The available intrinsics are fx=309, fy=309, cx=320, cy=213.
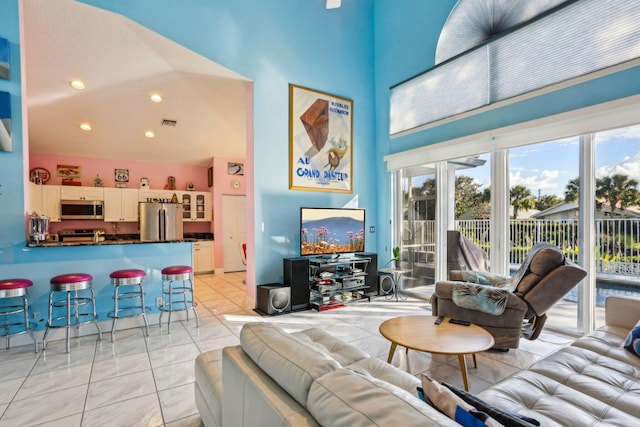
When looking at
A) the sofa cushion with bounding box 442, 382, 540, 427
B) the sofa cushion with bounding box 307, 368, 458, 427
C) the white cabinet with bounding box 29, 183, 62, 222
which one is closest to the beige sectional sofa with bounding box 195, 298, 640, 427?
the sofa cushion with bounding box 307, 368, 458, 427

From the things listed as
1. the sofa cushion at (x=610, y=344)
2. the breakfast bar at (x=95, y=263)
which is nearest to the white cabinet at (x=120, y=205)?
the breakfast bar at (x=95, y=263)

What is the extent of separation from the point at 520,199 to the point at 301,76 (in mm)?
3549

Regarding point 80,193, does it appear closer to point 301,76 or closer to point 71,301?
point 71,301

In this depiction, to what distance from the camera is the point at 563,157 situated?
3.45m

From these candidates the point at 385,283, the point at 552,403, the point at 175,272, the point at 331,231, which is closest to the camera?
the point at 552,403

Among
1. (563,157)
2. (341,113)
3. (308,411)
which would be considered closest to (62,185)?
(341,113)

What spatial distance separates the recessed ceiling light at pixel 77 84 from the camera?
4340 millimetres

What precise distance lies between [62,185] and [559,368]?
27.0ft

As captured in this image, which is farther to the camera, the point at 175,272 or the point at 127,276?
the point at 175,272

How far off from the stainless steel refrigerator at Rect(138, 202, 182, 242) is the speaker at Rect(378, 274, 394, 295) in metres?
4.59

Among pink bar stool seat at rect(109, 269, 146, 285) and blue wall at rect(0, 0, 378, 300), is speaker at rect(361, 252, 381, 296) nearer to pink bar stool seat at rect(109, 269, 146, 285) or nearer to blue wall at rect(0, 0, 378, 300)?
blue wall at rect(0, 0, 378, 300)

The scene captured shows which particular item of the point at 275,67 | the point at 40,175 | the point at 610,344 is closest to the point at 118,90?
the point at 275,67

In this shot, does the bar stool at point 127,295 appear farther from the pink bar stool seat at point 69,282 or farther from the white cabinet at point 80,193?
the white cabinet at point 80,193

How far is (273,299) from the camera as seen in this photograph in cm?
414
